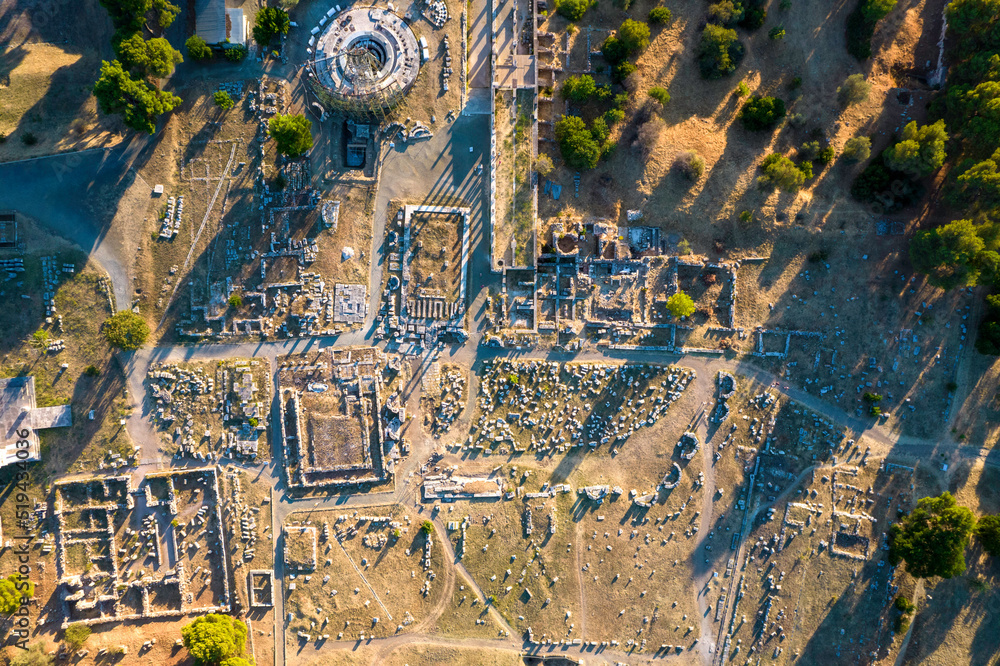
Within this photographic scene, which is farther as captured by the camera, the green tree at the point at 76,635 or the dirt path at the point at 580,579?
the dirt path at the point at 580,579

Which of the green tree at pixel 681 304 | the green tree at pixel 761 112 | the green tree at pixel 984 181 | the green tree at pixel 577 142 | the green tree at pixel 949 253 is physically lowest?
the green tree at pixel 681 304

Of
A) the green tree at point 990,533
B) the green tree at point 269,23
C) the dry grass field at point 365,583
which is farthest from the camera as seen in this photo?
the dry grass field at point 365,583

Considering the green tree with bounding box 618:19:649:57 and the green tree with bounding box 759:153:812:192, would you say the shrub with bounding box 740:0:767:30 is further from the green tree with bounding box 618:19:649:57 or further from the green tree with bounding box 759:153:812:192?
the green tree with bounding box 759:153:812:192

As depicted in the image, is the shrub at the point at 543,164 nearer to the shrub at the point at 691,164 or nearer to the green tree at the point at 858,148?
the shrub at the point at 691,164

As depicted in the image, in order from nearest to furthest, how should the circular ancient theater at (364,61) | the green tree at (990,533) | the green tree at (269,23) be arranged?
the green tree at (269,23) → the circular ancient theater at (364,61) → the green tree at (990,533)

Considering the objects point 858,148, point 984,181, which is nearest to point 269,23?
point 858,148

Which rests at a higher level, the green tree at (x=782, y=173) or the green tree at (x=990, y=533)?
the green tree at (x=782, y=173)

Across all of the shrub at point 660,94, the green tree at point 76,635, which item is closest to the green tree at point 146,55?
the shrub at point 660,94

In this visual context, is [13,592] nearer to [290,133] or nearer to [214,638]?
[214,638]
